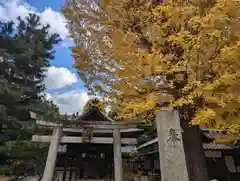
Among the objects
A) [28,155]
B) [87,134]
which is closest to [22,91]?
[28,155]

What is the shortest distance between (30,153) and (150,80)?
1099 centimetres

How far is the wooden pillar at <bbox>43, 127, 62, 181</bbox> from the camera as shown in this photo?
20.5 ft

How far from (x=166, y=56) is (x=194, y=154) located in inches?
118

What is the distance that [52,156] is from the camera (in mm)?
6527

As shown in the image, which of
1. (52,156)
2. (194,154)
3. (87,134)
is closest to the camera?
(194,154)

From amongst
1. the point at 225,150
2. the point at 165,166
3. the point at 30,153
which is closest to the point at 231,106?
the point at 165,166

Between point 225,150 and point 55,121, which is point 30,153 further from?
point 225,150

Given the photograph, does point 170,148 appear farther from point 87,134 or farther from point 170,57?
point 87,134

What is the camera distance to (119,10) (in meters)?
5.39

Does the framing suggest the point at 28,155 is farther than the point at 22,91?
No

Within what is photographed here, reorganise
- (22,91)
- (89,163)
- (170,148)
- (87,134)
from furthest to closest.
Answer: (22,91) → (89,163) → (87,134) → (170,148)

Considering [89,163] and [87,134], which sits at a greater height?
[87,134]

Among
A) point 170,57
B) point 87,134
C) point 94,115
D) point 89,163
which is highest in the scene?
point 94,115

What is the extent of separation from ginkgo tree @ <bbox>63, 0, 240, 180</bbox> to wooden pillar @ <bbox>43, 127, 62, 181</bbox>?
2.35 metres
